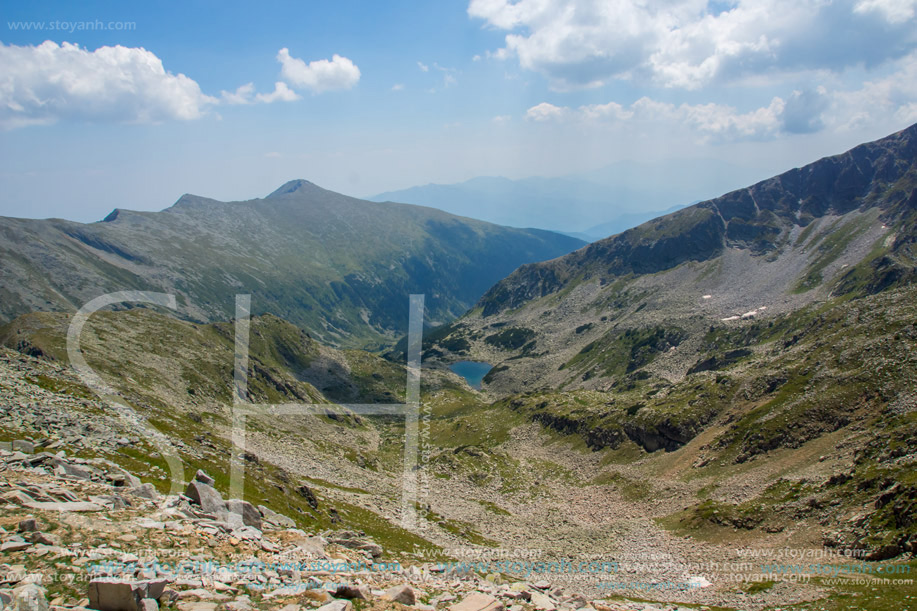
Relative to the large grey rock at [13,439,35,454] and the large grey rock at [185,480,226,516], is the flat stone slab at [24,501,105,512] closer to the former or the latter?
the large grey rock at [185,480,226,516]

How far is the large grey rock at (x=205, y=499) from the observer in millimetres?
29391

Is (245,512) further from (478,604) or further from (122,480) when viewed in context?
(478,604)

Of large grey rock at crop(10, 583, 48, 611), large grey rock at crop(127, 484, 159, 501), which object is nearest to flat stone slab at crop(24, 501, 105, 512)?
large grey rock at crop(127, 484, 159, 501)

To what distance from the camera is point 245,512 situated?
31.3 meters

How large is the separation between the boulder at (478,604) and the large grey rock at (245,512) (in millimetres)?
14312

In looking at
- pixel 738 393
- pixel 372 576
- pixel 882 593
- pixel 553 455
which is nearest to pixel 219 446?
pixel 372 576

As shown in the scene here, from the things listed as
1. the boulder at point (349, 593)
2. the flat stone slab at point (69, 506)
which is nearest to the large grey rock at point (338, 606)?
the boulder at point (349, 593)

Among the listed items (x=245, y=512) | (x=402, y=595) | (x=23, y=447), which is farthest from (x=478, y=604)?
(x=23, y=447)

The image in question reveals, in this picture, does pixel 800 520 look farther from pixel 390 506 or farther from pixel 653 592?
pixel 390 506

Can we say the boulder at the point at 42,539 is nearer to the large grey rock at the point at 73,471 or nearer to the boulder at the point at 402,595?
the large grey rock at the point at 73,471

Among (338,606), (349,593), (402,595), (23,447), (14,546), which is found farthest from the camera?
(23,447)

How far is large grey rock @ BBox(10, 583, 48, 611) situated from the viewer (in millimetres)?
14711

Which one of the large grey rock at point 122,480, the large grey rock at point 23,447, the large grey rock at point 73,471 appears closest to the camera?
the large grey rock at point 73,471

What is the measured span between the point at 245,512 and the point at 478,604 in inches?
638
